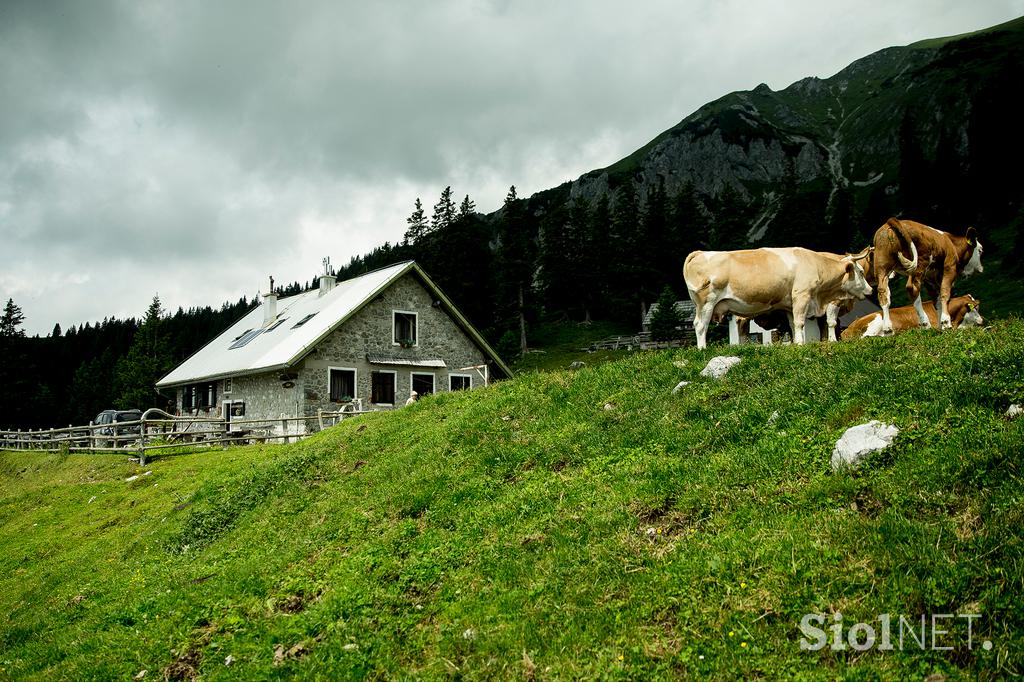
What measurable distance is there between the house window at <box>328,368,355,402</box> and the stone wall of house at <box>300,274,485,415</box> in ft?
0.81

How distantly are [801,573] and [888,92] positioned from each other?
231179 mm

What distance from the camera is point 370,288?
32.7 meters

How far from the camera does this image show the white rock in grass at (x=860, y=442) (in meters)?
6.23

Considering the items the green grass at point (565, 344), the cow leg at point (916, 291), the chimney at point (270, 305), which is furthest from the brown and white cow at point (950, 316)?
the green grass at point (565, 344)

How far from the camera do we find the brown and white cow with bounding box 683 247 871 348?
11.8m

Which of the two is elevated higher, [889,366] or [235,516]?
[889,366]

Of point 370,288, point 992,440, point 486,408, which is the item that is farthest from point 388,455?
point 370,288

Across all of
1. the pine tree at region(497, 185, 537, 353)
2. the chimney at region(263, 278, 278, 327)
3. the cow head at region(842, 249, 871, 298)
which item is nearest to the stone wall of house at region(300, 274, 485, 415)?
the chimney at region(263, 278, 278, 327)

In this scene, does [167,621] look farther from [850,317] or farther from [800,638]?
[850,317]

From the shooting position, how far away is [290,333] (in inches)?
1267

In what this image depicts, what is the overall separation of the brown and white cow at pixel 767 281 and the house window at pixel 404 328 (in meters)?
22.4

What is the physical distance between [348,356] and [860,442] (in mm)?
26738

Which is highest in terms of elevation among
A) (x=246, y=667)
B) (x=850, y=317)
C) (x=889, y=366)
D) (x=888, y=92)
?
(x=888, y=92)

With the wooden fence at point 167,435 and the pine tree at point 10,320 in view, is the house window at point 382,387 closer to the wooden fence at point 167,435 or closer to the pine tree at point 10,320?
the wooden fence at point 167,435
